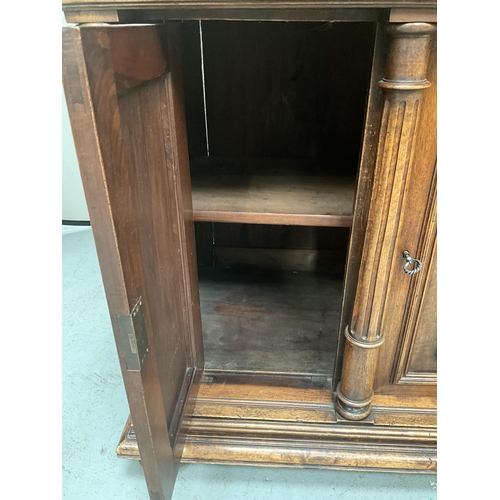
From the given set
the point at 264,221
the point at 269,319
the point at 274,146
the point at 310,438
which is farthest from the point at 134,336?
→ the point at 274,146

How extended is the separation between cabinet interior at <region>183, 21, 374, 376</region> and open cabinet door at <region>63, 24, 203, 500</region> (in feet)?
0.66

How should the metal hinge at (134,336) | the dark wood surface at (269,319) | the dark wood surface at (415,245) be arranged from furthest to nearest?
the dark wood surface at (269,319) → the dark wood surface at (415,245) → the metal hinge at (134,336)

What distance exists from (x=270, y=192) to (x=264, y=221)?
0.14 m

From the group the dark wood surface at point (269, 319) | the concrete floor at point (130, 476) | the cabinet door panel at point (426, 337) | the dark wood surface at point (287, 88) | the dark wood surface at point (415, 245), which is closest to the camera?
the dark wood surface at point (415, 245)

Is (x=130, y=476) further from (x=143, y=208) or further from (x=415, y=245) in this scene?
(x=415, y=245)

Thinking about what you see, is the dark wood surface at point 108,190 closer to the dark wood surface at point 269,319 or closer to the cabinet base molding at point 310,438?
the cabinet base molding at point 310,438

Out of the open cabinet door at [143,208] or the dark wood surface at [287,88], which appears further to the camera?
the dark wood surface at [287,88]

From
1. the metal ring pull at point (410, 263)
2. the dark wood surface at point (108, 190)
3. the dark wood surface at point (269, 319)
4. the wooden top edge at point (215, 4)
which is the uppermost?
the wooden top edge at point (215, 4)

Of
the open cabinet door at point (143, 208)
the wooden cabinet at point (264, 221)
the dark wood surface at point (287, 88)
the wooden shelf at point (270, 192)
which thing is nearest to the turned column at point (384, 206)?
the wooden cabinet at point (264, 221)

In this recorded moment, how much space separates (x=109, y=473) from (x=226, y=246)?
2.53 ft

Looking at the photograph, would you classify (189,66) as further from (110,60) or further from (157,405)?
(157,405)

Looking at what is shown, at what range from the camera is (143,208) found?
0.57 meters

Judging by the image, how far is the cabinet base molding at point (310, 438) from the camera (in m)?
0.83

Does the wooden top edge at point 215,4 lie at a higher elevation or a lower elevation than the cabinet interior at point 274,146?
higher
